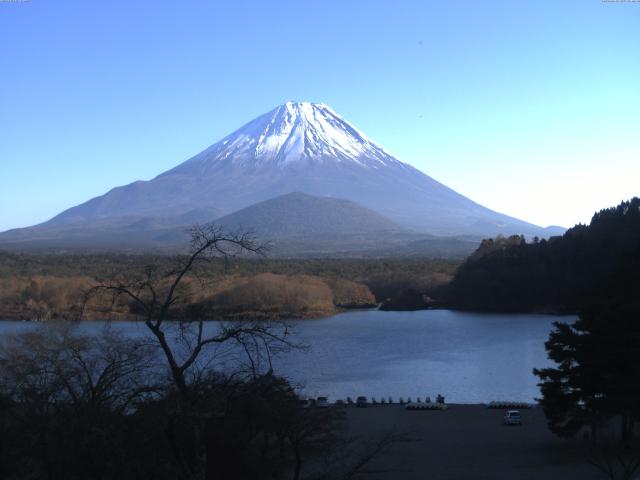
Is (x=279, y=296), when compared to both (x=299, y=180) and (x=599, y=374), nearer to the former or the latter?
(x=599, y=374)

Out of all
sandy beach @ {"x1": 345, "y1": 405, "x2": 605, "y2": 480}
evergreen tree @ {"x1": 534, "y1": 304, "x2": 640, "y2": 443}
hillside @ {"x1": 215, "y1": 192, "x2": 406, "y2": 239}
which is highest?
hillside @ {"x1": 215, "y1": 192, "x2": 406, "y2": 239}

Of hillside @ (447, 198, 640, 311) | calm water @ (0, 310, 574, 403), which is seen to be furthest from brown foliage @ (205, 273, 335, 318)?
hillside @ (447, 198, 640, 311)

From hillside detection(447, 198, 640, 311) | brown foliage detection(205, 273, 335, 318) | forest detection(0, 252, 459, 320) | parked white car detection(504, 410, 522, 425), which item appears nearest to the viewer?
parked white car detection(504, 410, 522, 425)

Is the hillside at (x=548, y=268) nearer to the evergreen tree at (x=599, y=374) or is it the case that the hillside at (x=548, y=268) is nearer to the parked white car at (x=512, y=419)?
the parked white car at (x=512, y=419)

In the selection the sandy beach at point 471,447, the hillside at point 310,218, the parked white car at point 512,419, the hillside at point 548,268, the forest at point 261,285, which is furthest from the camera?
the hillside at point 310,218

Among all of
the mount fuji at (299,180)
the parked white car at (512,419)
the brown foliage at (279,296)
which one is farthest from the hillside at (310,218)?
the parked white car at (512,419)

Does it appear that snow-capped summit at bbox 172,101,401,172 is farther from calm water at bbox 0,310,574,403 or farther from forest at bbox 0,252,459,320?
calm water at bbox 0,310,574,403

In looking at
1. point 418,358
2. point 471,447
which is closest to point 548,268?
point 418,358
